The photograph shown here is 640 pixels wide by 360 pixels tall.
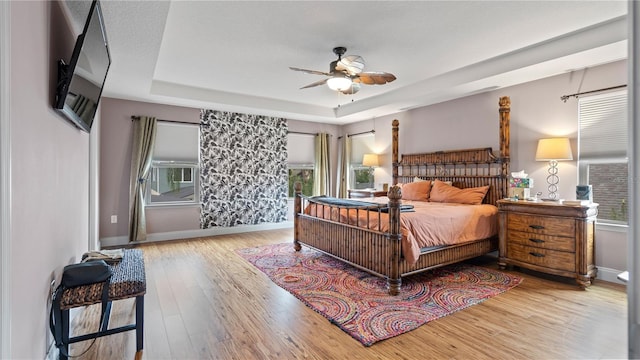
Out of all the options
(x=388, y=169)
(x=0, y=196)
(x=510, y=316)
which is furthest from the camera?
(x=388, y=169)

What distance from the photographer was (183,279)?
3.39 m

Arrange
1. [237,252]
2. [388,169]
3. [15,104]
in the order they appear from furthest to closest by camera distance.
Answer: [388,169]
[237,252]
[15,104]

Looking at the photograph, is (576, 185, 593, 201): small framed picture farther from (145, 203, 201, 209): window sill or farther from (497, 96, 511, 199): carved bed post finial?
(145, 203, 201, 209): window sill

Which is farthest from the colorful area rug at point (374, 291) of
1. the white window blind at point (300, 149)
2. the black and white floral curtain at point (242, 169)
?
the white window blind at point (300, 149)

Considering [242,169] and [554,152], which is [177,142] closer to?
[242,169]

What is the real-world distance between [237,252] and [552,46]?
15.0 feet

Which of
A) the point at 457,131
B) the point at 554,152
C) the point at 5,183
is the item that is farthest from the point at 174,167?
the point at 554,152

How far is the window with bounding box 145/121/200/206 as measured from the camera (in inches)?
208

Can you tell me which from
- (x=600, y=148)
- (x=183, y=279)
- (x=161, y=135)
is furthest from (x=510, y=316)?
(x=161, y=135)

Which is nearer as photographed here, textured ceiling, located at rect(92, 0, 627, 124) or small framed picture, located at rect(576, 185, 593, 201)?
textured ceiling, located at rect(92, 0, 627, 124)

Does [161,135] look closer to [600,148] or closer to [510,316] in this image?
[510,316]

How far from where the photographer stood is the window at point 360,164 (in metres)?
6.71

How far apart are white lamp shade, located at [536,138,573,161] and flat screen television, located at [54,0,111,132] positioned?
432 cm

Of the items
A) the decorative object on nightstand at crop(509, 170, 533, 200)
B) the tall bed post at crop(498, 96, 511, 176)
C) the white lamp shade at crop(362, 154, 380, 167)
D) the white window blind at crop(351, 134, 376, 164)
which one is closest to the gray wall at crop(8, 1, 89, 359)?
the decorative object on nightstand at crop(509, 170, 533, 200)
